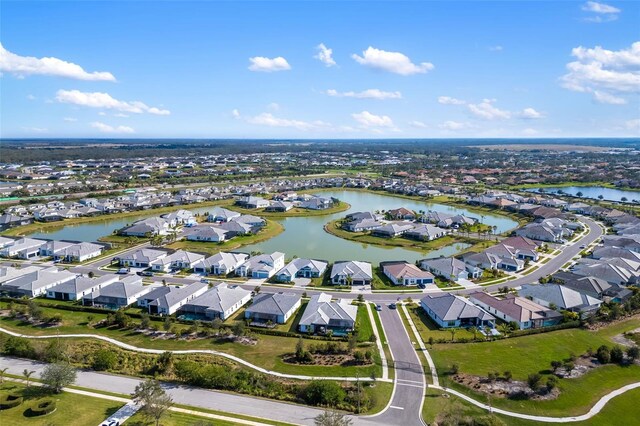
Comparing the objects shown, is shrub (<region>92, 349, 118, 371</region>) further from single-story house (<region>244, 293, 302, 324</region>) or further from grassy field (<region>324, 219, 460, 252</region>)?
grassy field (<region>324, 219, 460, 252</region>)

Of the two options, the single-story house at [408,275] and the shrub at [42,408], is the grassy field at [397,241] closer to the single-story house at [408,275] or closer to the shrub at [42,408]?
the single-story house at [408,275]

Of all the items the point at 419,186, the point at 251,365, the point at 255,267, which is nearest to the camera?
the point at 251,365

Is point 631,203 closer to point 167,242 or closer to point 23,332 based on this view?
point 167,242

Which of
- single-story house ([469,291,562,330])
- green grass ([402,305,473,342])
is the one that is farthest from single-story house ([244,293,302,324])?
single-story house ([469,291,562,330])

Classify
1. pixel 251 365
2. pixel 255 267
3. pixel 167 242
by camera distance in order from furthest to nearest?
pixel 167 242 < pixel 255 267 < pixel 251 365

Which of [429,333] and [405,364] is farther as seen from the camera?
[429,333]

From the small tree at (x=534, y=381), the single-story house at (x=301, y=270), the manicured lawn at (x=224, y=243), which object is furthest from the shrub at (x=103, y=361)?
the small tree at (x=534, y=381)

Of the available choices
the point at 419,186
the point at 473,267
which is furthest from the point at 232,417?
the point at 419,186
